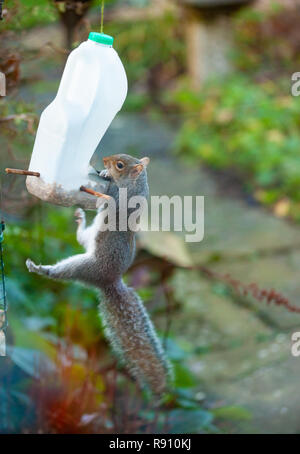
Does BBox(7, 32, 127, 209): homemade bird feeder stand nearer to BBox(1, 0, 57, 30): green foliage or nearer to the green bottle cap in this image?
the green bottle cap

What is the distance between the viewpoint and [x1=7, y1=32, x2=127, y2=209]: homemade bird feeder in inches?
65.1

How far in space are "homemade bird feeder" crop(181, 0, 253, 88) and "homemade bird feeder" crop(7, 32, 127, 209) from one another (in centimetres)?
676

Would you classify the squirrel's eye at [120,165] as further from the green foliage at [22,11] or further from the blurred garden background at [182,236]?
the green foliage at [22,11]

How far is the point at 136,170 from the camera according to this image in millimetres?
1775

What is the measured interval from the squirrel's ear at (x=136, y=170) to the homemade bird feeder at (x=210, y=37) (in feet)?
22.0

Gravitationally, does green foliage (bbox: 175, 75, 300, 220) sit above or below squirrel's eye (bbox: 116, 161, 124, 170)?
above

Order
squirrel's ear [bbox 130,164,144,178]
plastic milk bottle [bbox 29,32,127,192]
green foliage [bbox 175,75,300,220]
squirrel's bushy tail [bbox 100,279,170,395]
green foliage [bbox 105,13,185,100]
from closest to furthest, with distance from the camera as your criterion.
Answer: plastic milk bottle [bbox 29,32,127,192], squirrel's ear [bbox 130,164,144,178], squirrel's bushy tail [bbox 100,279,170,395], green foliage [bbox 175,75,300,220], green foliage [bbox 105,13,185,100]

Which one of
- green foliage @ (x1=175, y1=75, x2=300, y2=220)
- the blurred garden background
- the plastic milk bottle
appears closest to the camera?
the plastic milk bottle

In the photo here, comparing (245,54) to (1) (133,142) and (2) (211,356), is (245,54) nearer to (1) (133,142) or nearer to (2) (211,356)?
(1) (133,142)

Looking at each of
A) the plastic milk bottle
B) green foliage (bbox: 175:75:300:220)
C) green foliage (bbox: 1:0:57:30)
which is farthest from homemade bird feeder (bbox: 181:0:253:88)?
the plastic milk bottle

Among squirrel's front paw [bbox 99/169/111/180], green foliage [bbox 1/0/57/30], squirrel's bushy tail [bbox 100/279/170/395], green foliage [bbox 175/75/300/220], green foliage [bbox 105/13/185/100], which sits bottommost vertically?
squirrel's bushy tail [bbox 100/279/170/395]

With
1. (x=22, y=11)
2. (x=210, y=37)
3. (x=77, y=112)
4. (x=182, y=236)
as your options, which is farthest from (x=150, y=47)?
(x=77, y=112)

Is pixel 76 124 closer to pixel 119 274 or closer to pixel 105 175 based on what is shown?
pixel 105 175

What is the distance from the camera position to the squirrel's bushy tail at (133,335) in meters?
1.93
